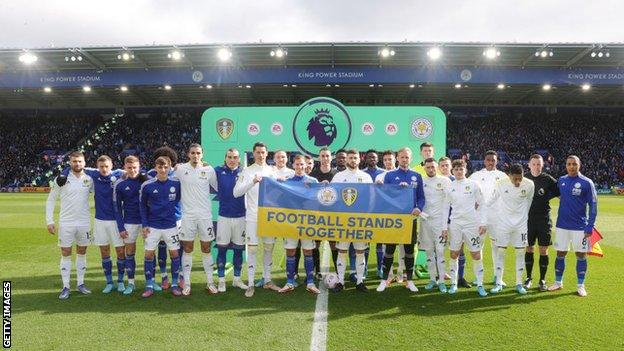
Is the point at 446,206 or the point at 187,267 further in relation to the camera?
the point at 446,206

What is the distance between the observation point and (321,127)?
340 inches

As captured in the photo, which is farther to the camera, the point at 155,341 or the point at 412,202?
the point at 412,202

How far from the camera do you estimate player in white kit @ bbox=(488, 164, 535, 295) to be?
6.21m

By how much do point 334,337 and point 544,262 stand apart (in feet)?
13.1

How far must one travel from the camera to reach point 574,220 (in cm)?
625

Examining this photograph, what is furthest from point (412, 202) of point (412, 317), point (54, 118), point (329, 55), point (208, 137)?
point (54, 118)

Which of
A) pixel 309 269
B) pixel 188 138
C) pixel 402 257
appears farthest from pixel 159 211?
pixel 188 138

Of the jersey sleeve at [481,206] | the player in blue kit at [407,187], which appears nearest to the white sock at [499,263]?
the jersey sleeve at [481,206]

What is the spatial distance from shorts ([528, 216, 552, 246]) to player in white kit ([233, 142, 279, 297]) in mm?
4145

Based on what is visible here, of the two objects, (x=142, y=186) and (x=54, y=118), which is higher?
(x=54, y=118)

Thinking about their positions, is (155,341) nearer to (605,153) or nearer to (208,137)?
(208,137)

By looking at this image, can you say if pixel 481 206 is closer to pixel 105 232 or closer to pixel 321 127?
pixel 321 127

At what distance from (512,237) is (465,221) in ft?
2.73

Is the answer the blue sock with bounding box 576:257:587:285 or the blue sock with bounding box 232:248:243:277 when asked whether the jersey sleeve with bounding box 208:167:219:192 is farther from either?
the blue sock with bounding box 576:257:587:285
